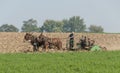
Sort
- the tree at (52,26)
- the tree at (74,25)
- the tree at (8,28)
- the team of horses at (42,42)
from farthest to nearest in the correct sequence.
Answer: the tree at (74,25) < the tree at (52,26) < the tree at (8,28) < the team of horses at (42,42)

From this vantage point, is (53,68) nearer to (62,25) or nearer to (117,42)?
(117,42)

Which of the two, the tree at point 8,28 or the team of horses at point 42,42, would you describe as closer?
the team of horses at point 42,42

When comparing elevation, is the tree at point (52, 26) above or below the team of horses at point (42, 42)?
above

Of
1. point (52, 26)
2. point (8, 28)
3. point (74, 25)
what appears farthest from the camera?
point (74, 25)

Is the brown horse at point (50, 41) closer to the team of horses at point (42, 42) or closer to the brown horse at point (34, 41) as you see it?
the team of horses at point (42, 42)

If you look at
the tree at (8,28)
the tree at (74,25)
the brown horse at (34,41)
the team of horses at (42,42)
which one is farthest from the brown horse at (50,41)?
the tree at (74,25)

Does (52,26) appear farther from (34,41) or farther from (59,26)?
(34,41)

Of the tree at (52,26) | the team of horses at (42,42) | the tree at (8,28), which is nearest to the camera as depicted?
the team of horses at (42,42)

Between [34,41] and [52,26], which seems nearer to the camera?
[34,41]

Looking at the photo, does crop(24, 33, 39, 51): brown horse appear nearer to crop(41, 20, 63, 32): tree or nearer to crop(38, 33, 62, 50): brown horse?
crop(38, 33, 62, 50): brown horse

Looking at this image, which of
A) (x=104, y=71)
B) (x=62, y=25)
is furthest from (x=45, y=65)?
(x=62, y=25)

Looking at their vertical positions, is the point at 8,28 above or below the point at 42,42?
above

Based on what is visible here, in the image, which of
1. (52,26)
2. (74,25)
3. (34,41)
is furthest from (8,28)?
(34,41)

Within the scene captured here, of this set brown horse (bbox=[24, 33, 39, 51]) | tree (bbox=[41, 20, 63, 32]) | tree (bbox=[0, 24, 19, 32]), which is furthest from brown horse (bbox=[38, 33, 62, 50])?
tree (bbox=[41, 20, 63, 32])
